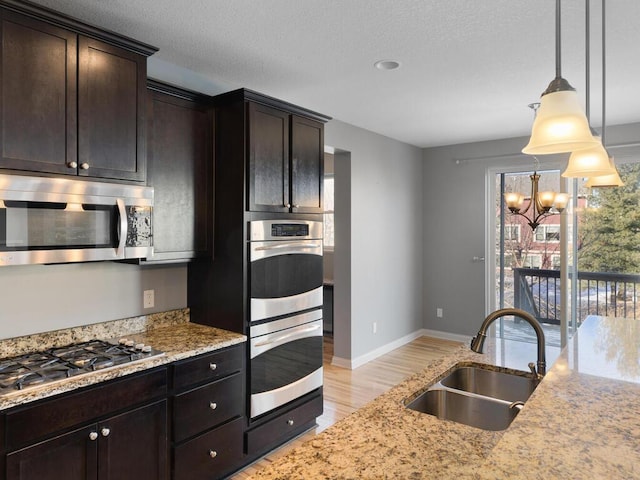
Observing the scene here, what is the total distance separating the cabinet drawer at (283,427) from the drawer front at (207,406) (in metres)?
0.24

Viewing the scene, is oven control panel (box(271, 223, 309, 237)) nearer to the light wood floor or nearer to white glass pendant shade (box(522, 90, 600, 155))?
the light wood floor

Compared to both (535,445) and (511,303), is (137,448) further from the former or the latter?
(511,303)

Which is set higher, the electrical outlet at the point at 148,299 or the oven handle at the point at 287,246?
the oven handle at the point at 287,246

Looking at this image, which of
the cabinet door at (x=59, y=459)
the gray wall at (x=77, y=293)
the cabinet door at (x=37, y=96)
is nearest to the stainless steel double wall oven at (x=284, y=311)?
the gray wall at (x=77, y=293)

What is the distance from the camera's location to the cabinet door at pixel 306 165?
3.05m

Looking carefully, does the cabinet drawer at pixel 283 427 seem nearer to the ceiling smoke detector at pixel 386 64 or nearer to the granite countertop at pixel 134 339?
the granite countertop at pixel 134 339

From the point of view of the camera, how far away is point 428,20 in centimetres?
228

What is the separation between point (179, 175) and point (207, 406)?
4.46 ft

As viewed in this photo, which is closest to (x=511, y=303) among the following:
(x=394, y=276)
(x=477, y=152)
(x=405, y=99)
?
(x=394, y=276)

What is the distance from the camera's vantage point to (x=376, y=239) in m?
5.03

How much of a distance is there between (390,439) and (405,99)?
3098mm

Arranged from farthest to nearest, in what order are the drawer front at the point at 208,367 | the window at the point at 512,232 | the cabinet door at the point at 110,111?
the window at the point at 512,232 < the drawer front at the point at 208,367 < the cabinet door at the point at 110,111

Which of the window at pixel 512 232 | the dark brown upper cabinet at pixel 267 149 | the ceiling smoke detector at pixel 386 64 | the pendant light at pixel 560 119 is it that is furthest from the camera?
the window at pixel 512 232

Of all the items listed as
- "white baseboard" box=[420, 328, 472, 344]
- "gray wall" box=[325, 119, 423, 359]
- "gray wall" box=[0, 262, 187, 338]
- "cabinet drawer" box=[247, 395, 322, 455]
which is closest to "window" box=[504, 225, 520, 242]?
"gray wall" box=[325, 119, 423, 359]
